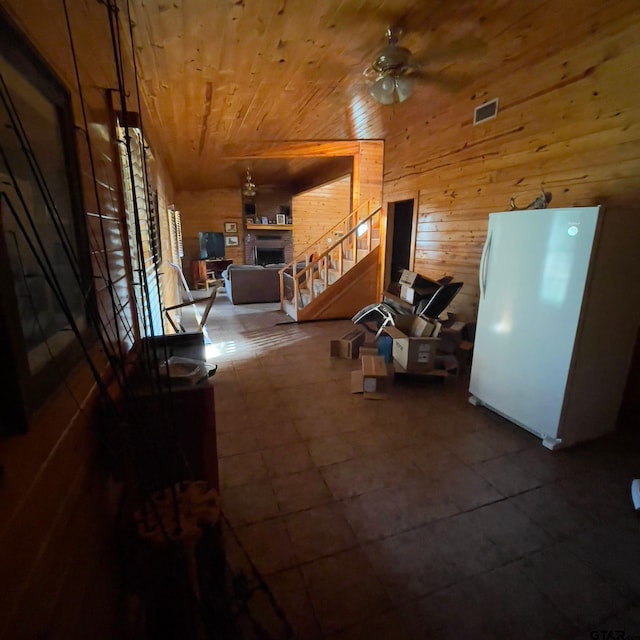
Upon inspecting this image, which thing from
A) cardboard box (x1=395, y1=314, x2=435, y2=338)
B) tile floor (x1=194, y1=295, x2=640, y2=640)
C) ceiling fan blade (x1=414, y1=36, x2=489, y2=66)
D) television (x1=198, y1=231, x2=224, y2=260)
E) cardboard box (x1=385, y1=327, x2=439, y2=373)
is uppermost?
ceiling fan blade (x1=414, y1=36, x2=489, y2=66)

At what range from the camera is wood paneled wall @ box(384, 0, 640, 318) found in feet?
7.18

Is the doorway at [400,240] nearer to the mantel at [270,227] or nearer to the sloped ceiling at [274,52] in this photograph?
the sloped ceiling at [274,52]

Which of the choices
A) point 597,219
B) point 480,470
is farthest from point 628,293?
point 480,470

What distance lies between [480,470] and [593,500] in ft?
1.74

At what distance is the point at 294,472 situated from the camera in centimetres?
198

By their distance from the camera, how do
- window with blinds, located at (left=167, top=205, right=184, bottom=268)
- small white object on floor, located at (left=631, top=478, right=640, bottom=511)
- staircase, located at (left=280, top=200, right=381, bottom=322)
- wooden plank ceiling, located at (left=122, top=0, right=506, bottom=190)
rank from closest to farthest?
small white object on floor, located at (left=631, top=478, right=640, bottom=511), wooden plank ceiling, located at (left=122, top=0, right=506, bottom=190), staircase, located at (left=280, top=200, right=381, bottom=322), window with blinds, located at (left=167, top=205, right=184, bottom=268)

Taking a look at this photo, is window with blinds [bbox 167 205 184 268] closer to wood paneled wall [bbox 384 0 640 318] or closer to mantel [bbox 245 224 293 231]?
mantel [bbox 245 224 293 231]

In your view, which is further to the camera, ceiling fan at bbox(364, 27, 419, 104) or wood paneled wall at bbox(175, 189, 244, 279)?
wood paneled wall at bbox(175, 189, 244, 279)

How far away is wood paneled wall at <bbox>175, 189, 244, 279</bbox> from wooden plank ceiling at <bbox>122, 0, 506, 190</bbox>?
547cm

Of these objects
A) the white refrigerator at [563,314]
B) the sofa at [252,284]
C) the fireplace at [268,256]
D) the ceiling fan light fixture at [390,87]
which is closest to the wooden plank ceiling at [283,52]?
the ceiling fan light fixture at [390,87]

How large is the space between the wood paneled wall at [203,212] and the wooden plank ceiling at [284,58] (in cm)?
547

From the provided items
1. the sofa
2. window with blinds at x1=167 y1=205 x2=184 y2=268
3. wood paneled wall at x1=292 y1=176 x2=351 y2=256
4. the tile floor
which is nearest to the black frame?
the tile floor

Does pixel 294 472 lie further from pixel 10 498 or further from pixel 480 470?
pixel 10 498

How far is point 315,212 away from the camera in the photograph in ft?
34.9
